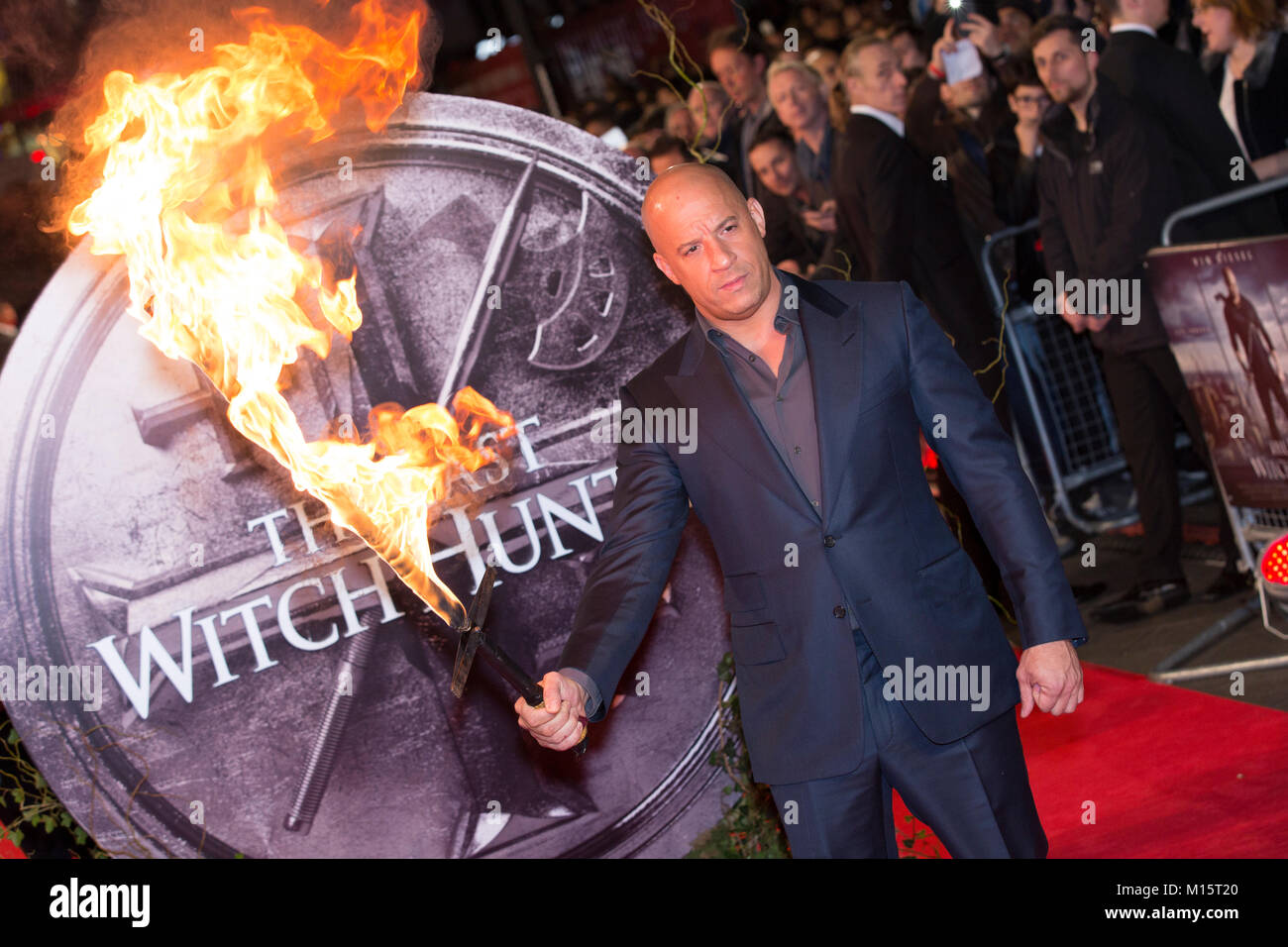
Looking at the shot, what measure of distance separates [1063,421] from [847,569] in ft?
17.4

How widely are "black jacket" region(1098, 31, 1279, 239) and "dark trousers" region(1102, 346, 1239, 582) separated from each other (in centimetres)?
64

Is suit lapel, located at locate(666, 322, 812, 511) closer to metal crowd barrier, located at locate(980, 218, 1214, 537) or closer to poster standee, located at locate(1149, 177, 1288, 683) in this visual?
poster standee, located at locate(1149, 177, 1288, 683)

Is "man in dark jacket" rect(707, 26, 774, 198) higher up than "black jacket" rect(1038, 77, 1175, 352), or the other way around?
"man in dark jacket" rect(707, 26, 774, 198)

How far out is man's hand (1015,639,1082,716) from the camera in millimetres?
2299

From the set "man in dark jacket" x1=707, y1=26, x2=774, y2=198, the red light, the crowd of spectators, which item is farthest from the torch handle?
"man in dark jacket" x1=707, y1=26, x2=774, y2=198

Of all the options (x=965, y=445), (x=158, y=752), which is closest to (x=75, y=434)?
(x=158, y=752)

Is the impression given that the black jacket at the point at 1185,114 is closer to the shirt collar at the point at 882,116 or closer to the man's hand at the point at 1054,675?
the shirt collar at the point at 882,116

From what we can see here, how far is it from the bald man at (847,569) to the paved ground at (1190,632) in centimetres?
215

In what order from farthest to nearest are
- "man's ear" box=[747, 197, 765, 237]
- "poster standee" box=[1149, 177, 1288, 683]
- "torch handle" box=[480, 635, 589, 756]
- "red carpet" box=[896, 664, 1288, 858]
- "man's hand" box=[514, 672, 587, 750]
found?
"poster standee" box=[1149, 177, 1288, 683] < "red carpet" box=[896, 664, 1288, 858] < "man's ear" box=[747, 197, 765, 237] < "man's hand" box=[514, 672, 587, 750] < "torch handle" box=[480, 635, 589, 756]

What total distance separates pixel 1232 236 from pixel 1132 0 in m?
1.25

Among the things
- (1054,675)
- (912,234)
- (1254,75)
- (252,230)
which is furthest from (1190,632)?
(252,230)

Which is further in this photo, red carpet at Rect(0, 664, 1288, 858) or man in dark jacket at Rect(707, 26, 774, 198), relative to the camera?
man in dark jacket at Rect(707, 26, 774, 198)

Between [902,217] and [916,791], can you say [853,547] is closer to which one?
[916,791]

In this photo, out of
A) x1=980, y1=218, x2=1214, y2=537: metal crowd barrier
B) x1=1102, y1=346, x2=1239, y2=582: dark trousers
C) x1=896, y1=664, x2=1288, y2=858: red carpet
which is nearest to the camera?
→ x1=896, y1=664, x2=1288, y2=858: red carpet
